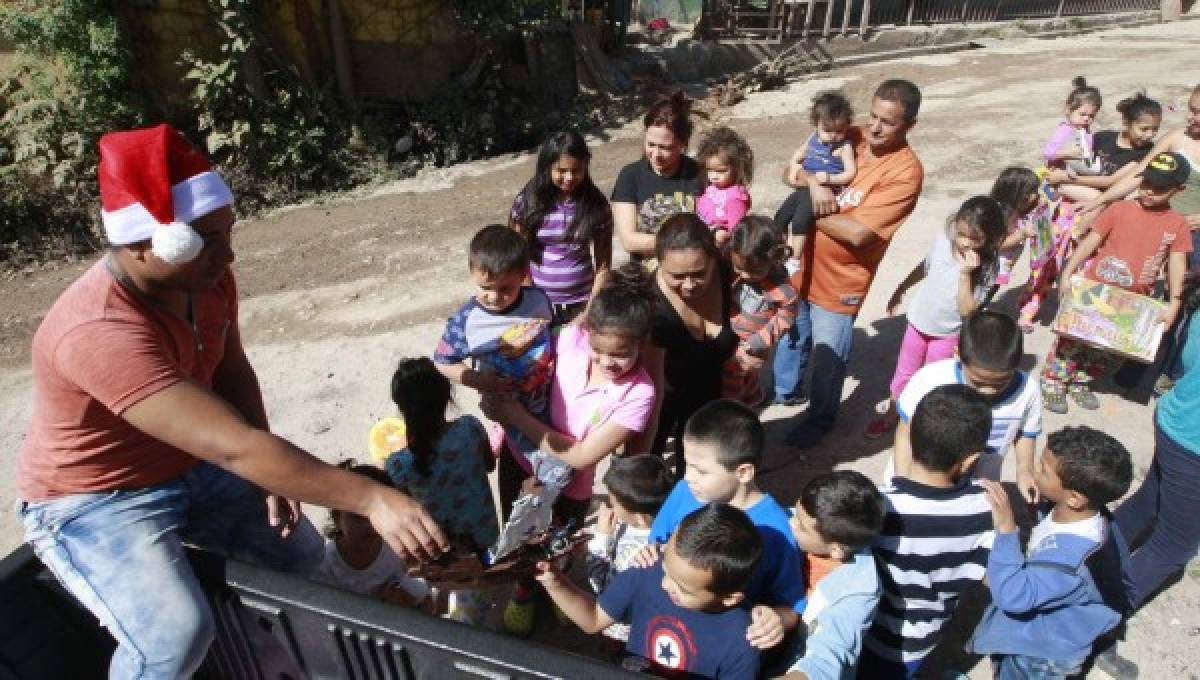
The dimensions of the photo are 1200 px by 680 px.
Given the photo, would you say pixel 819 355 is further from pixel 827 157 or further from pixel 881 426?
pixel 827 157

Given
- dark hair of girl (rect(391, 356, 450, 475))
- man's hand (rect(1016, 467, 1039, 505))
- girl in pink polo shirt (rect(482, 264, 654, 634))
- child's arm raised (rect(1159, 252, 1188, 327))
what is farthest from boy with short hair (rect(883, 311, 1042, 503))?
dark hair of girl (rect(391, 356, 450, 475))

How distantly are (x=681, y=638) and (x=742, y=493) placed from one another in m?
0.62

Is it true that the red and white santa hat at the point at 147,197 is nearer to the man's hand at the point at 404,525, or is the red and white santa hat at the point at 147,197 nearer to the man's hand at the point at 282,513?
the man's hand at the point at 404,525

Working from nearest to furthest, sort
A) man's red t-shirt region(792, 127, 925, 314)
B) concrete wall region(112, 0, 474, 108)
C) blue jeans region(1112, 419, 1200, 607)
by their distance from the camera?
blue jeans region(1112, 419, 1200, 607) < man's red t-shirt region(792, 127, 925, 314) < concrete wall region(112, 0, 474, 108)

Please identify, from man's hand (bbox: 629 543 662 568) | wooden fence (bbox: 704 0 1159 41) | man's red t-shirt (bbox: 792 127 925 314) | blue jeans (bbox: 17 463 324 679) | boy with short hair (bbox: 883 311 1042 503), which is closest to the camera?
blue jeans (bbox: 17 463 324 679)

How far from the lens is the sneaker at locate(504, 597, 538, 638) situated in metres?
3.13

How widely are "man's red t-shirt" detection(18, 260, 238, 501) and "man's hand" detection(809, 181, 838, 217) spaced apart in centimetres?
293

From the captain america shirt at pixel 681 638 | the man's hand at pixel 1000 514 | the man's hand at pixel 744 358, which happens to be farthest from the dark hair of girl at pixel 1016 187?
the captain america shirt at pixel 681 638

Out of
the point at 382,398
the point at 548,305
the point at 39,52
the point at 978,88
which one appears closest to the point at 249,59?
the point at 39,52

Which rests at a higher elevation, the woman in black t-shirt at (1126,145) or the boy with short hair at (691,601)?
the woman in black t-shirt at (1126,145)

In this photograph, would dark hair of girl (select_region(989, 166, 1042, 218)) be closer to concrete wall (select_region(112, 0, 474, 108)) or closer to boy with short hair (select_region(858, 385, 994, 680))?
boy with short hair (select_region(858, 385, 994, 680))

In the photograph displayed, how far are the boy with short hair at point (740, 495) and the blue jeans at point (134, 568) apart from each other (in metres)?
1.46

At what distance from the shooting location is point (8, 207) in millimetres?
8367

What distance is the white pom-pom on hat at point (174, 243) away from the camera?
1.78 m
